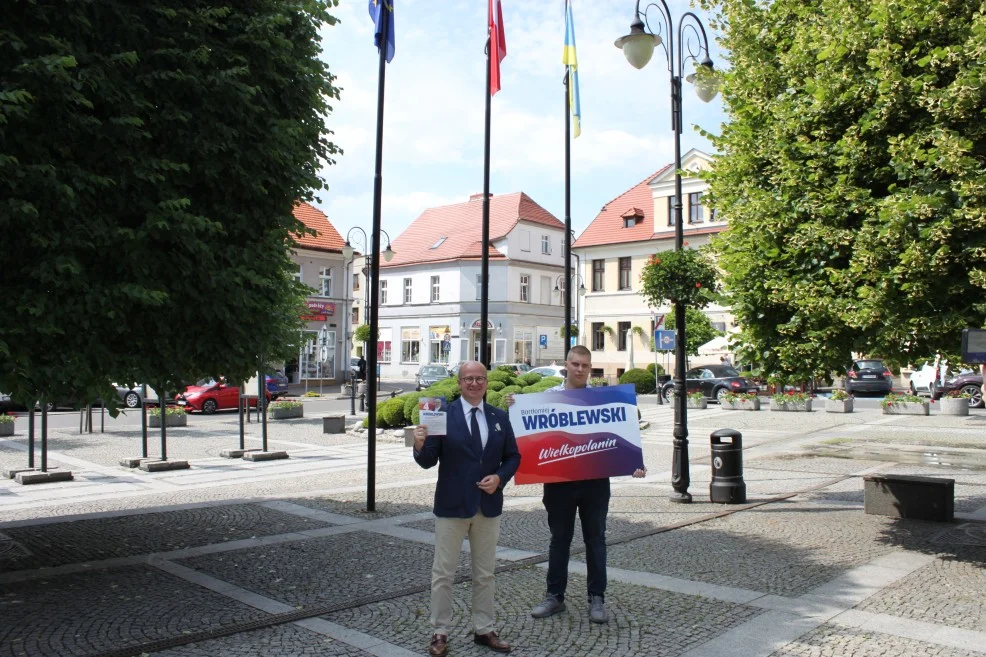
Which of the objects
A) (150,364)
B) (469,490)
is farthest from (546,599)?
(150,364)

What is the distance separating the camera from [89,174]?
19.5 feet

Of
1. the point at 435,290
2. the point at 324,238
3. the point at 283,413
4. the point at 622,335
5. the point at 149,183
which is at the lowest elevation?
the point at 283,413

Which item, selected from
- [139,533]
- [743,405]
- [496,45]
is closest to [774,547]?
[139,533]

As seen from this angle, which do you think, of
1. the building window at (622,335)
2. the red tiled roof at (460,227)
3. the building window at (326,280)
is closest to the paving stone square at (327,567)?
the building window at (326,280)

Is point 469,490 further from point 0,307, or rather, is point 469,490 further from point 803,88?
point 803,88

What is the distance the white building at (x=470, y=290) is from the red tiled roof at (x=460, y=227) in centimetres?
10

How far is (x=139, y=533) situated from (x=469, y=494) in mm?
5753

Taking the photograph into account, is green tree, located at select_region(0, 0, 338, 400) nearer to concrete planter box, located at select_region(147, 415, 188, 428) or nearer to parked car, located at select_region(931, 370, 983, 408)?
concrete planter box, located at select_region(147, 415, 188, 428)

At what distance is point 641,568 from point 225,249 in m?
4.81

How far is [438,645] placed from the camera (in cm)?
510

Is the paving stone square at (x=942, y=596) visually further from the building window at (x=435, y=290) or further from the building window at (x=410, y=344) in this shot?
the building window at (x=410, y=344)

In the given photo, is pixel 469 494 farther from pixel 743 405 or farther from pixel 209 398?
pixel 209 398

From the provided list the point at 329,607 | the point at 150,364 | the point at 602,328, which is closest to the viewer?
the point at 329,607

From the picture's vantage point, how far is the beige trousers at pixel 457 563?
512cm
